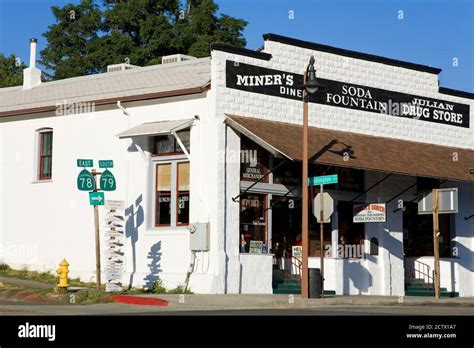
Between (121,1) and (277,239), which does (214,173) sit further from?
(121,1)

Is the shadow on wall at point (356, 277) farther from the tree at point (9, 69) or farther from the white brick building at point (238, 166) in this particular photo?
the tree at point (9, 69)

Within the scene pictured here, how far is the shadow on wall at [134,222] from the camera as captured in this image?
2712 centimetres

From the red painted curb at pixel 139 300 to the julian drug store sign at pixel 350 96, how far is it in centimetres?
694

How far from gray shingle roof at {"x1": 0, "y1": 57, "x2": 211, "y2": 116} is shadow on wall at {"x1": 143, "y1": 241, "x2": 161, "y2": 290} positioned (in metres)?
4.56

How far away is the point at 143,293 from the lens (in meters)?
24.8

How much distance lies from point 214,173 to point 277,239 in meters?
3.30

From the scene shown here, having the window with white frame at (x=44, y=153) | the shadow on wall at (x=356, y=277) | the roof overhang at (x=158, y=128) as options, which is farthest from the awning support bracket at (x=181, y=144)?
the shadow on wall at (x=356, y=277)

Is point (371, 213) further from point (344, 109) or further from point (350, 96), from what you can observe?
point (350, 96)

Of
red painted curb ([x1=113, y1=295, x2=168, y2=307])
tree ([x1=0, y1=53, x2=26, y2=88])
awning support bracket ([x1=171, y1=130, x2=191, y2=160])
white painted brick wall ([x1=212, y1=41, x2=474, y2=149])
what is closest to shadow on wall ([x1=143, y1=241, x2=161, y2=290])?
awning support bracket ([x1=171, y1=130, x2=191, y2=160])

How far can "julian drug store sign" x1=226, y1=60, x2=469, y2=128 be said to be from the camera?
26703 mm

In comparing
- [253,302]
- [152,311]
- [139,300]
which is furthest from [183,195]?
[152,311]

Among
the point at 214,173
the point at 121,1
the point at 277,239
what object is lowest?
the point at 277,239
